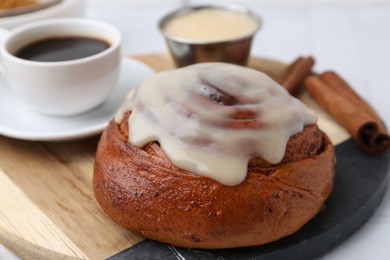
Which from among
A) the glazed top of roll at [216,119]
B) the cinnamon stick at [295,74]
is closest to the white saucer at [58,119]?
the glazed top of roll at [216,119]

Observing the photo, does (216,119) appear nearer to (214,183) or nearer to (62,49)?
(214,183)

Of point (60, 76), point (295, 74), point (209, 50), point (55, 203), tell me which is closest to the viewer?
point (55, 203)

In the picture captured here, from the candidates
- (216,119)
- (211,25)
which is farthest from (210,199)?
(211,25)

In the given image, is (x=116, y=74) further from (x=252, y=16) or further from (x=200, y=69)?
(x=252, y=16)

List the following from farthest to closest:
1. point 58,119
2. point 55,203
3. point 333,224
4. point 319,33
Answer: point 319,33 < point 58,119 < point 55,203 < point 333,224

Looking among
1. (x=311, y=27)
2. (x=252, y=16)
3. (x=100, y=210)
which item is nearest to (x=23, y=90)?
(x=100, y=210)

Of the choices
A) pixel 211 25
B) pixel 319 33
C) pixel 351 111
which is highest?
pixel 351 111

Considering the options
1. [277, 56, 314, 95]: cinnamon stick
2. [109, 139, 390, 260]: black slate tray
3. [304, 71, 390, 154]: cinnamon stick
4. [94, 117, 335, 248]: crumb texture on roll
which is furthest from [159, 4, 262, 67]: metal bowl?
[94, 117, 335, 248]: crumb texture on roll

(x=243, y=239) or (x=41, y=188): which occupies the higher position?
(x=243, y=239)
